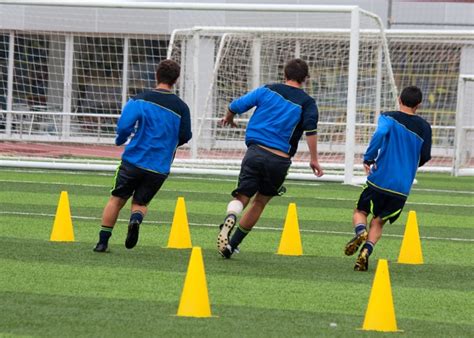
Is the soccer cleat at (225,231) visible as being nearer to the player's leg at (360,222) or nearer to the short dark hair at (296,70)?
the player's leg at (360,222)

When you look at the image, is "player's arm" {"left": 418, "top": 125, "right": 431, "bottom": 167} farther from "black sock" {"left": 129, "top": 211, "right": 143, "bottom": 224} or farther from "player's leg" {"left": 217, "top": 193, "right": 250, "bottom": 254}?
"black sock" {"left": 129, "top": 211, "right": 143, "bottom": 224}

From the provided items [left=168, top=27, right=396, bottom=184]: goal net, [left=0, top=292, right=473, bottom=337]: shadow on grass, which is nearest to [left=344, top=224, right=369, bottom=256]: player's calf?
[left=0, top=292, right=473, bottom=337]: shadow on grass

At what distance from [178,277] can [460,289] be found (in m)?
2.08

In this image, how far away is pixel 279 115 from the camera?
1144 centimetres

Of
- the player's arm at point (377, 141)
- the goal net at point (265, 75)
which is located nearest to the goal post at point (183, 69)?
the goal net at point (265, 75)

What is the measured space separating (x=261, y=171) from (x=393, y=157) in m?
1.10

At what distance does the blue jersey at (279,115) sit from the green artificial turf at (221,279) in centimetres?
102

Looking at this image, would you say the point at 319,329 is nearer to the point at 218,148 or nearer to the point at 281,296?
the point at 281,296

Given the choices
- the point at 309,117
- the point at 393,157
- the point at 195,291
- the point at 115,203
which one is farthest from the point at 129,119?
the point at 195,291

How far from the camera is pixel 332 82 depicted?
83.0ft

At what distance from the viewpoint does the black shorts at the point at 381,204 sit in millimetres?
11367

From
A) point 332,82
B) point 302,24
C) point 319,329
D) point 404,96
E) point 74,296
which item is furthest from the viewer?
point 302,24

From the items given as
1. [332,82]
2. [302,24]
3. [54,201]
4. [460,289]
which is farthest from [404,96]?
[302,24]

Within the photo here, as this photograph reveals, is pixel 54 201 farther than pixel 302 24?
No
